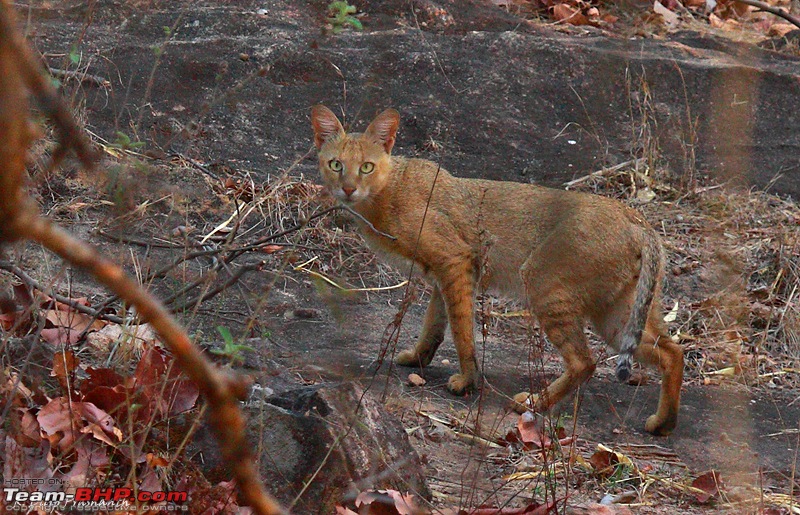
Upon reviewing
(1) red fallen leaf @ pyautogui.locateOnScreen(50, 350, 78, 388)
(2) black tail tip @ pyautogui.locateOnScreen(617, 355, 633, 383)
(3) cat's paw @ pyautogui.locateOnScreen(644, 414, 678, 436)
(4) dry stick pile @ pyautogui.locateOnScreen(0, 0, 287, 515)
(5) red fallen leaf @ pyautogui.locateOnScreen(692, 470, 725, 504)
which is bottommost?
(3) cat's paw @ pyautogui.locateOnScreen(644, 414, 678, 436)

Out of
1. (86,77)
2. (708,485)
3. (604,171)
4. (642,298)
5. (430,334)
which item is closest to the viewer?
(708,485)

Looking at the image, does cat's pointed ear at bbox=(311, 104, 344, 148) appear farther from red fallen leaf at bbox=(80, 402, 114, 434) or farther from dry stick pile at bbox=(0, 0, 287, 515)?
dry stick pile at bbox=(0, 0, 287, 515)

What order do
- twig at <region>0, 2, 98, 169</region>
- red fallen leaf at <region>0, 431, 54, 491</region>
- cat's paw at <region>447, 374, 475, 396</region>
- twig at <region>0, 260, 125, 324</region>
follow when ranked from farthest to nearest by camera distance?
cat's paw at <region>447, 374, 475, 396</region>
twig at <region>0, 260, 125, 324</region>
red fallen leaf at <region>0, 431, 54, 491</region>
twig at <region>0, 2, 98, 169</region>

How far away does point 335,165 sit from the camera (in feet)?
18.2

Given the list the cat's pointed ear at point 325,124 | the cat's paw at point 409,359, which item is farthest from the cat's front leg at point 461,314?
the cat's pointed ear at point 325,124

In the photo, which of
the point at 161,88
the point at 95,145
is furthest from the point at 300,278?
the point at 161,88

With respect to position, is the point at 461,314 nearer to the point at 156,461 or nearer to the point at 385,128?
the point at 385,128

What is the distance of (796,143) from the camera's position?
891 centimetres

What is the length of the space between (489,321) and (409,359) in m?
0.53

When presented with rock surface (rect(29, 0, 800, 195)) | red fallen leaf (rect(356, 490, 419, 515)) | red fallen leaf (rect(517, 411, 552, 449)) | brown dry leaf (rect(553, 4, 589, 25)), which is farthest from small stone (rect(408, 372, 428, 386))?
brown dry leaf (rect(553, 4, 589, 25))

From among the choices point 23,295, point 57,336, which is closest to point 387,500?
point 57,336

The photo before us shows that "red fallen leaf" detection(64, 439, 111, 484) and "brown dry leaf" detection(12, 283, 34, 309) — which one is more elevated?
"brown dry leaf" detection(12, 283, 34, 309)

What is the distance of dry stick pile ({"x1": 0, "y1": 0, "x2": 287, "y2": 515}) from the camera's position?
70 centimetres

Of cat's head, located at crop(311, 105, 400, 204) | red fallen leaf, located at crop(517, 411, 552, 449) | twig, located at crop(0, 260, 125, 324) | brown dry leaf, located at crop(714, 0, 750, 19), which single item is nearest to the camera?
twig, located at crop(0, 260, 125, 324)
